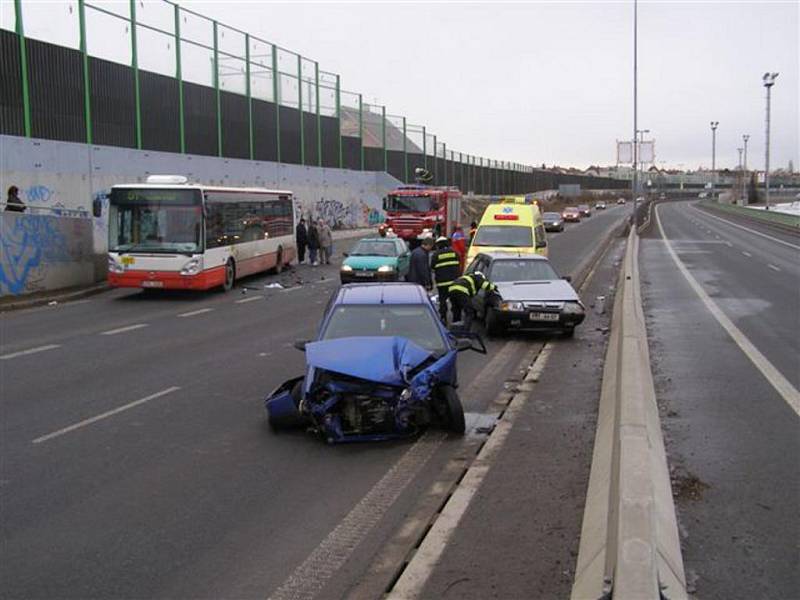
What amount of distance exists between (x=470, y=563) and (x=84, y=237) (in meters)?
21.9

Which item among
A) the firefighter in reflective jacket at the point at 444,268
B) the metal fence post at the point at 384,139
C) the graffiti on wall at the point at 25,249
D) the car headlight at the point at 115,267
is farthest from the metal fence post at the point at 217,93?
the firefighter in reflective jacket at the point at 444,268

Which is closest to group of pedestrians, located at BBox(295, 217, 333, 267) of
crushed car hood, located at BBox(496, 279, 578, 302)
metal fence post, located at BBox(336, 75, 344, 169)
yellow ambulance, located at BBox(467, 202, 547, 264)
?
yellow ambulance, located at BBox(467, 202, 547, 264)

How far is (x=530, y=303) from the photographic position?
14.8 metres

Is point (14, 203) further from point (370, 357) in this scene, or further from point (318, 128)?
point (318, 128)

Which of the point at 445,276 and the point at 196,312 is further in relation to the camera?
the point at 196,312

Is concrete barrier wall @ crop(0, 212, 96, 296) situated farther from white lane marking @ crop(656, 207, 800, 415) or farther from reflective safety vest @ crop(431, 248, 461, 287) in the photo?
white lane marking @ crop(656, 207, 800, 415)

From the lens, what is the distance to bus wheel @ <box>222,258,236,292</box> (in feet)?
78.6

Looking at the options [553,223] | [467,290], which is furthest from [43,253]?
[553,223]

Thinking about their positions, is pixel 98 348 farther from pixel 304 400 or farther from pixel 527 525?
pixel 527 525

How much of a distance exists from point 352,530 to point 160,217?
17.3 m

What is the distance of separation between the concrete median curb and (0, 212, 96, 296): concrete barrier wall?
57.0 ft

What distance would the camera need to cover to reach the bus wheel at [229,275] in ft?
78.6

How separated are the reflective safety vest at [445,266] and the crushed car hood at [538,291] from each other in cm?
97

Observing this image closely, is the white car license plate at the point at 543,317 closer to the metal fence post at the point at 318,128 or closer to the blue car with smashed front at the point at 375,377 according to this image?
the blue car with smashed front at the point at 375,377
